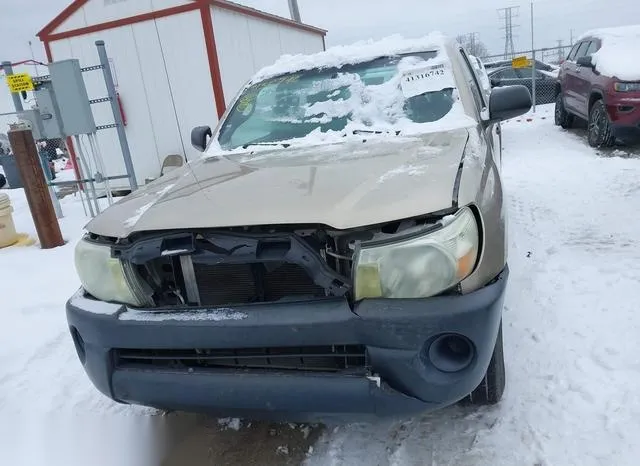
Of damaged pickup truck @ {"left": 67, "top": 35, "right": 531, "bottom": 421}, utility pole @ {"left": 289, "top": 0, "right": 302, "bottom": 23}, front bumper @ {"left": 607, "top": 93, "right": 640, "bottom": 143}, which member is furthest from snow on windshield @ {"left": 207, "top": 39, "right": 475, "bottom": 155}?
utility pole @ {"left": 289, "top": 0, "right": 302, "bottom": 23}

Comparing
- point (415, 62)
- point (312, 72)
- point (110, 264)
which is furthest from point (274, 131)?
point (110, 264)

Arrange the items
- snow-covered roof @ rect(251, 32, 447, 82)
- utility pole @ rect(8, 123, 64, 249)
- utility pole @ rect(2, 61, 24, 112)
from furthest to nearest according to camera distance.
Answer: utility pole @ rect(2, 61, 24, 112), utility pole @ rect(8, 123, 64, 249), snow-covered roof @ rect(251, 32, 447, 82)

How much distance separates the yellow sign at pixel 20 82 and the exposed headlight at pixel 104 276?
206 inches

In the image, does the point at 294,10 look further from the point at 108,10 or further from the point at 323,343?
the point at 323,343

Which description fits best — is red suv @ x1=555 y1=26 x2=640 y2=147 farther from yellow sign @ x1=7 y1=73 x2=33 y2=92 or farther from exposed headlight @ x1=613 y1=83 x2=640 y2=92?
yellow sign @ x1=7 y1=73 x2=33 y2=92

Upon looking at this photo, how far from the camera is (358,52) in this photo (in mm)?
3596

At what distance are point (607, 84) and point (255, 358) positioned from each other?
7.76 metres

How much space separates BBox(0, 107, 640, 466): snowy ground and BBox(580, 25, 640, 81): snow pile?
3.80 meters

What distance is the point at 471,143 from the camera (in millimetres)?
2471

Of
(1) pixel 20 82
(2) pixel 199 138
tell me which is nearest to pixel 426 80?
(2) pixel 199 138

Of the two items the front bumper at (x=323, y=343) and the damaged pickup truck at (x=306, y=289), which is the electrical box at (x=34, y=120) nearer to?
the damaged pickup truck at (x=306, y=289)

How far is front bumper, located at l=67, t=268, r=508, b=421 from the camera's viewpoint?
1.74 meters

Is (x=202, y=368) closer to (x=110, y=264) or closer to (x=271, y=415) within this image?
(x=271, y=415)

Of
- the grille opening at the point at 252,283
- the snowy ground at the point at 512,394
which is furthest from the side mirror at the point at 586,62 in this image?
the grille opening at the point at 252,283
